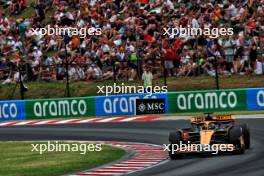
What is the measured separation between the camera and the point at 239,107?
81.3ft

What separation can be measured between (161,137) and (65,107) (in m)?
6.69

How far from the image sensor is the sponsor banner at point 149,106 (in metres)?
24.4

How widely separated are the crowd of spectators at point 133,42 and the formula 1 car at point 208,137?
35.0 ft

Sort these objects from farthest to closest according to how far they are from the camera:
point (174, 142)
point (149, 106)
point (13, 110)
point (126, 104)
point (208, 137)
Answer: point (13, 110)
point (126, 104)
point (149, 106)
point (174, 142)
point (208, 137)

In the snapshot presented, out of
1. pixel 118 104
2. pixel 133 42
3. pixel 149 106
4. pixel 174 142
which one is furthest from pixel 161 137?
pixel 133 42

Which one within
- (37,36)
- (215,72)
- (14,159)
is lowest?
(14,159)

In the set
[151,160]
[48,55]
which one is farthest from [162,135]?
[48,55]

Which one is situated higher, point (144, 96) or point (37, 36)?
point (37, 36)

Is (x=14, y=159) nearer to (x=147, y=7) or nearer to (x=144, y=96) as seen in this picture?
(x=144, y=96)

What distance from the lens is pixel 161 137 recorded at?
2177 centimetres

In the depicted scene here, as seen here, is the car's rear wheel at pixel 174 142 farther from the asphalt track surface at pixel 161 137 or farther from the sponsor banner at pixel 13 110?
the sponsor banner at pixel 13 110

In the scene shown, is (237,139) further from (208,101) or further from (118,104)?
(118,104)

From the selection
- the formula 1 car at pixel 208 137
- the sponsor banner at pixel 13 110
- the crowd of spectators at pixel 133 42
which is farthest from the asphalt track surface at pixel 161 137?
the crowd of spectators at pixel 133 42

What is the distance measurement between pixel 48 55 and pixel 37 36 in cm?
98
